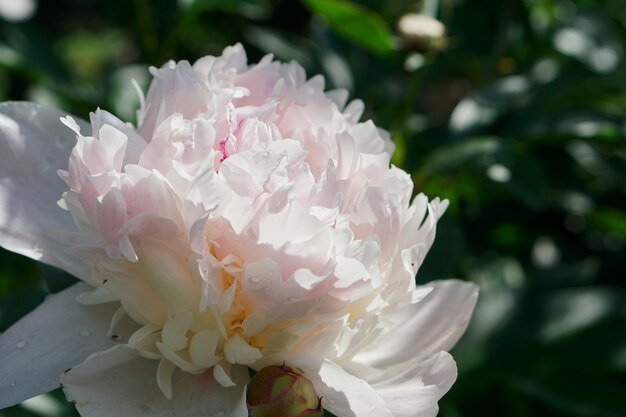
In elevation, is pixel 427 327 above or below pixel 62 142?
below

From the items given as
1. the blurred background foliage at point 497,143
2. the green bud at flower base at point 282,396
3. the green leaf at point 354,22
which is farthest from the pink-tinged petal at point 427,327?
the green leaf at point 354,22

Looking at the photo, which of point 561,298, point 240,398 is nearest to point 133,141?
point 240,398

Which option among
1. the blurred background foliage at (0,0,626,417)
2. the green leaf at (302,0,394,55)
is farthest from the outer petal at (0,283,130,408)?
the green leaf at (302,0,394,55)

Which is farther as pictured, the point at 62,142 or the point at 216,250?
the point at 62,142

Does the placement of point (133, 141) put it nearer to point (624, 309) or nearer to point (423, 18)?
point (423, 18)

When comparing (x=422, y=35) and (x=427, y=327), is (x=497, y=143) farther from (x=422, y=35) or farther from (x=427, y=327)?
(x=427, y=327)

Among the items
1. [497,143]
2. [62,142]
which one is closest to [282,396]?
[62,142]

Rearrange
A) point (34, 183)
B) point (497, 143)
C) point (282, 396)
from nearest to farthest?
point (282, 396) < point (34, 183) < point (497, 143)
